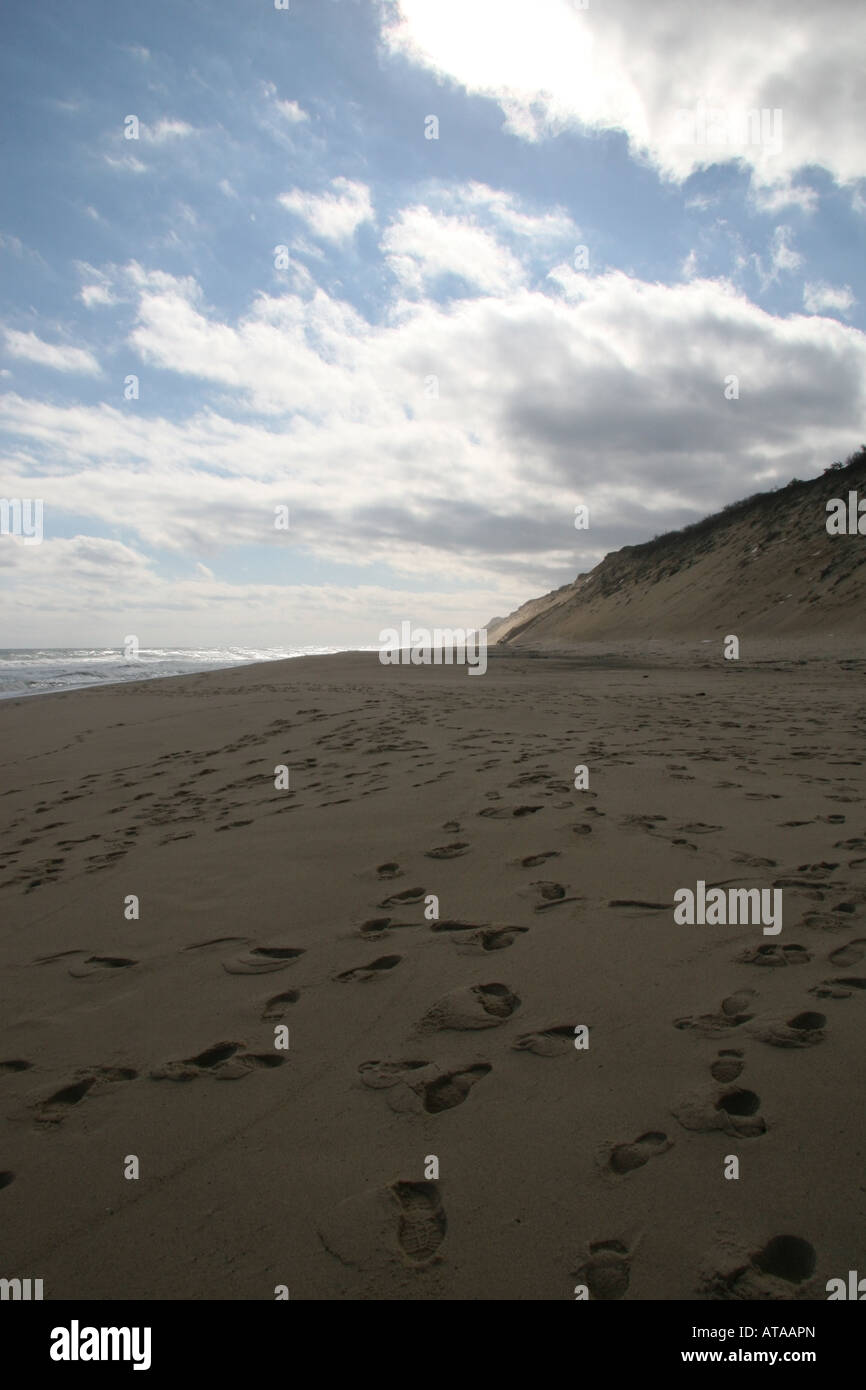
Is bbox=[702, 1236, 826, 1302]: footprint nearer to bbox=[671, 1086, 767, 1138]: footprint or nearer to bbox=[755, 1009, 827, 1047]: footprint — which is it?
bbox=[671, 1086, 767, 1138]: footprint

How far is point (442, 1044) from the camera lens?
2457 mm

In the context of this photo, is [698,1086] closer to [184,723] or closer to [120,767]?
[120,767]

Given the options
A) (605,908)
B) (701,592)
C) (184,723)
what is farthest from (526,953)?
(701,592)

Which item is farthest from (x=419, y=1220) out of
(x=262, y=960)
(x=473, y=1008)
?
(x=262, y=960)

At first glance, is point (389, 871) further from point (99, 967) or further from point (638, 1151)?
point (638, 1151)

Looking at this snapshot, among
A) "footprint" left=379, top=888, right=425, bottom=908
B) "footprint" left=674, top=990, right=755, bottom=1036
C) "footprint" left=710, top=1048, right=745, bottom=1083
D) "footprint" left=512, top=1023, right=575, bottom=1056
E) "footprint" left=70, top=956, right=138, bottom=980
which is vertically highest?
"footprint" left=379, top=888, right=425, bottom=908

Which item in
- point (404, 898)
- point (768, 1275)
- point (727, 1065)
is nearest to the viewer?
point (768, 1275)

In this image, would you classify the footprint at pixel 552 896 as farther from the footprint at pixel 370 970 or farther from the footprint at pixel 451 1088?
the footprint at pixel 451 1088

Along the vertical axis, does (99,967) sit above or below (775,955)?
below

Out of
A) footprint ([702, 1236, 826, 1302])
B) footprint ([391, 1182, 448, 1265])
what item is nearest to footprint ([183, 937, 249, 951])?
footprint ([391, 1182, 448, 1265])

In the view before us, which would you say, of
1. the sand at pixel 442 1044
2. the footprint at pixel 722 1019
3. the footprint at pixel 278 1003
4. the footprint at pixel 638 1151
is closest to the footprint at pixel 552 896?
the sand at pixel 442 1044

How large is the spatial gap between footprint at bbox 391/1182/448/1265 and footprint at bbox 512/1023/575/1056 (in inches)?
24.2

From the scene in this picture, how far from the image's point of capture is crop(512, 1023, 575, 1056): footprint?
2379mm

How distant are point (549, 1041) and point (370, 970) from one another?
887 millimetres
